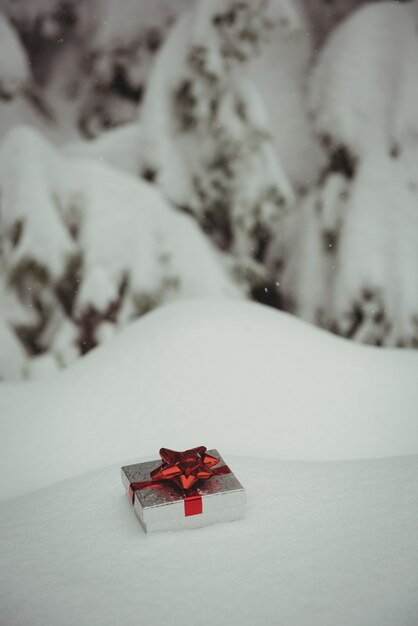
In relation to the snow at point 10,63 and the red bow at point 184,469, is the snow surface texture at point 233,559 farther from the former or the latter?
the snow at point 10,63

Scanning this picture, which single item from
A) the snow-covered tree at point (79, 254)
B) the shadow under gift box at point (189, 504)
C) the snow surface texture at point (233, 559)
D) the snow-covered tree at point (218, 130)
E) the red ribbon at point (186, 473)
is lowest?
the snow surface texture at point (233, 559)

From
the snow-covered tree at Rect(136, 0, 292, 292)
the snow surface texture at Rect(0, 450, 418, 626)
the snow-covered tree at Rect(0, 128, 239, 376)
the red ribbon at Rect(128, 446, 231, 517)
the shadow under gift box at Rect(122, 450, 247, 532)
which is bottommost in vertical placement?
the snow surface texture at Rect(0, 450, 418, 626)

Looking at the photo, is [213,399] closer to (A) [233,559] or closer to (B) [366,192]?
(A) [233,559]

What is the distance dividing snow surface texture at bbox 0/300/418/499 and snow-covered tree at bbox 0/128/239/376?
50.0 inches

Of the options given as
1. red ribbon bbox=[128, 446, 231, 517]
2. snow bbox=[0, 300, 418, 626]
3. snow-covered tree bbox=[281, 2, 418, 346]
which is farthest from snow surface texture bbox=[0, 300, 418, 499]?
snow-covered tree bbox=[281, 2, 418, 346]

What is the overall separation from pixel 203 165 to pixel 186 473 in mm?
3042

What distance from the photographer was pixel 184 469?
1031mm

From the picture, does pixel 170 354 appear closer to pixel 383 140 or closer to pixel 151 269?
pixel 151 269

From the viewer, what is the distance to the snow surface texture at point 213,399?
1.38 metres

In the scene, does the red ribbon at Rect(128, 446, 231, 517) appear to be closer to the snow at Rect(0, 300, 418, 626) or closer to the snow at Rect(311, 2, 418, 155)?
the snow at Rect(0, 300, 418, 626)

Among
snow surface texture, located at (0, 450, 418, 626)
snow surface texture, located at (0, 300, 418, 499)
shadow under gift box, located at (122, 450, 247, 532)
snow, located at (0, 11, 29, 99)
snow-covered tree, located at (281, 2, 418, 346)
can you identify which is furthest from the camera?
snow, located at (0, 11, 29, 99)

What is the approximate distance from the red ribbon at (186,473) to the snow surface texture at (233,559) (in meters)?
0.05

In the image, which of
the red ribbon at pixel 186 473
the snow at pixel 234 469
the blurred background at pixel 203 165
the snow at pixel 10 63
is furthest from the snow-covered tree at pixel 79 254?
the red ribbon at pixel 186 473

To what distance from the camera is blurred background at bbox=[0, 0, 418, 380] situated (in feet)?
10.3
